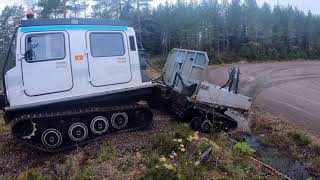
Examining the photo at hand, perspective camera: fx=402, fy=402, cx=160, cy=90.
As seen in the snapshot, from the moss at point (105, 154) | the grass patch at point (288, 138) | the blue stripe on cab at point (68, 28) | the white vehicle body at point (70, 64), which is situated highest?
Answer: the blue stripe on cab at point (68, 28)

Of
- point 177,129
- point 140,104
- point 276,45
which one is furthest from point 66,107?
point 276,45

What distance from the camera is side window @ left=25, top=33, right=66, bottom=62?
10016 mm

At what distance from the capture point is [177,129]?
10664 millimetres

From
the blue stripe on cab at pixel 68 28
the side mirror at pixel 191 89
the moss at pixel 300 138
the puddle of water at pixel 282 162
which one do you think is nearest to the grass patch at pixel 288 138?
the moss at pixel 300 138

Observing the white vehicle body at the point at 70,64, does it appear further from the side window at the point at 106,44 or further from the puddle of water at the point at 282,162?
the puddle of water at the point at 282,162

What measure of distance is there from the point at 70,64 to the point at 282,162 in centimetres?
652

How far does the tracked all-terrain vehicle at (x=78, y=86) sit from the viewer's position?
1006 centimetres

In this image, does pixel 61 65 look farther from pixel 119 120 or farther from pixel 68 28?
pixel 119 120

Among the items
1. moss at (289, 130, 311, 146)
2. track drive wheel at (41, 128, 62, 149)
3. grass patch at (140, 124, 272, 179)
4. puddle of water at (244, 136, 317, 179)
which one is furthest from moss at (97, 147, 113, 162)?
moss at (289, 130, 311, 146)

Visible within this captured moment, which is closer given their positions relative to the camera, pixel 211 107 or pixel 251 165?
pixel 251 165

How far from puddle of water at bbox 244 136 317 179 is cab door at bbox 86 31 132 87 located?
15.4ft

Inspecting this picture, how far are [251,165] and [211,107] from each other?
3056mm

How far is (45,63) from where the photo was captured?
10.2 m

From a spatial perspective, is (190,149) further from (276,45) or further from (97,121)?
(276,45)
